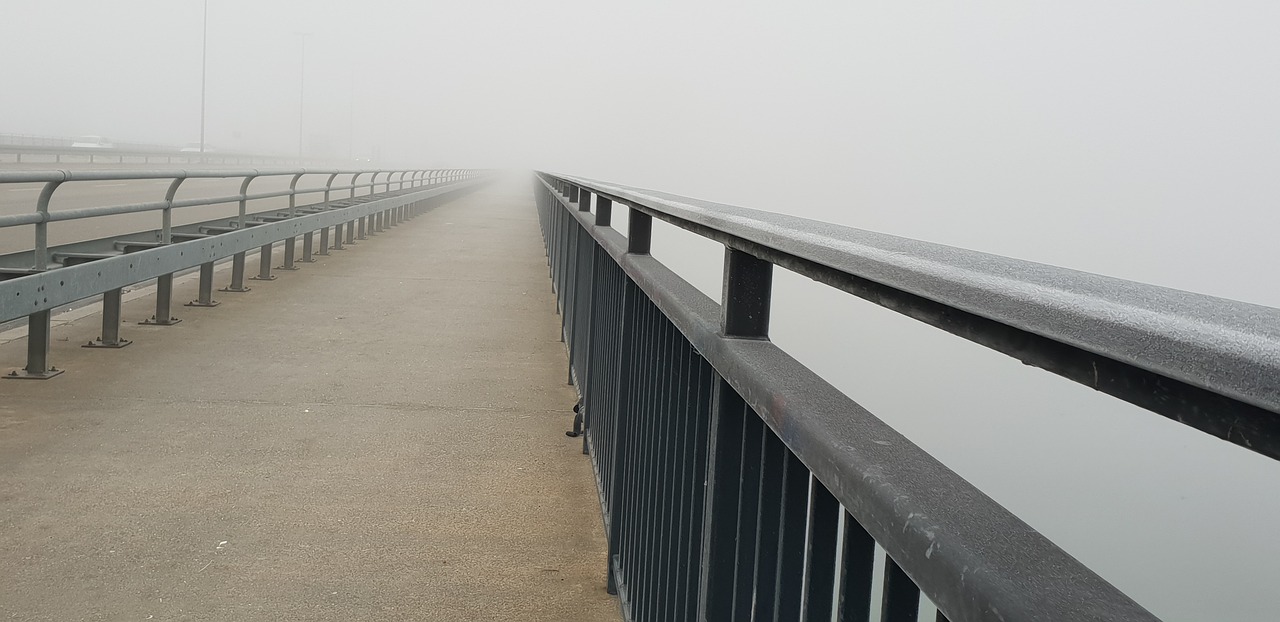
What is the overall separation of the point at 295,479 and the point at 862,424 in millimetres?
3871

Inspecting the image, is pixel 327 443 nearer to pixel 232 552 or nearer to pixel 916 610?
pixel 232 552

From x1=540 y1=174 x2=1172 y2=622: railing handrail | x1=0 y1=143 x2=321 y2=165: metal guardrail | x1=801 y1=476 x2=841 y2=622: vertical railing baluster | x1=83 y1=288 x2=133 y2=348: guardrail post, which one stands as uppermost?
x1=0 y1=143 x2=321 y2=165: metal guardrail

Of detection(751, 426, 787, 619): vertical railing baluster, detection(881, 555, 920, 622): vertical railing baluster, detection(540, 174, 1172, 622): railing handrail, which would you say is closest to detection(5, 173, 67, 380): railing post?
detection(540, 174, 1172, 622): railing handrail

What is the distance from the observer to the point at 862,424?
1.31 meters

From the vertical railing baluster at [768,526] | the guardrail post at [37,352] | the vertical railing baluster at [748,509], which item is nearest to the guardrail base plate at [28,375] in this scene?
the guardrail post at [37,352]

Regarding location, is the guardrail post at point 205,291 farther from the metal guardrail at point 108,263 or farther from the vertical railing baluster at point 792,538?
the vertical railing baluster at point 792,538

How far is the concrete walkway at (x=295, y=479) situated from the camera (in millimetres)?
3527

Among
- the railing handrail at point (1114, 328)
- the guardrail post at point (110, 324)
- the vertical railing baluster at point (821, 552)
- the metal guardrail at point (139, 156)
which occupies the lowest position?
the guardrail post at point (110, 324)

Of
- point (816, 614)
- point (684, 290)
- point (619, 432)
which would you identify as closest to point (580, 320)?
point (619, 432)

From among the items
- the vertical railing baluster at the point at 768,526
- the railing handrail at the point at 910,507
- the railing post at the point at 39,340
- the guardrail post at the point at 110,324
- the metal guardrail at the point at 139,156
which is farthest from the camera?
the metal guardrail at the point at 139,156

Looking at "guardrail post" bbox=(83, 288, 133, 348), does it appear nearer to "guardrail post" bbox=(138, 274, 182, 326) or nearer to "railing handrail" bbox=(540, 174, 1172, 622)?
"guardrail post" bbox=(138, 274, 182, 326)

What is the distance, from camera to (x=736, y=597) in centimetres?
188

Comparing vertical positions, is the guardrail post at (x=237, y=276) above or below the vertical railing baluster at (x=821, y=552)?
below

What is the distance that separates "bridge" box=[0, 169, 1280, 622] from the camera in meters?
0.82
